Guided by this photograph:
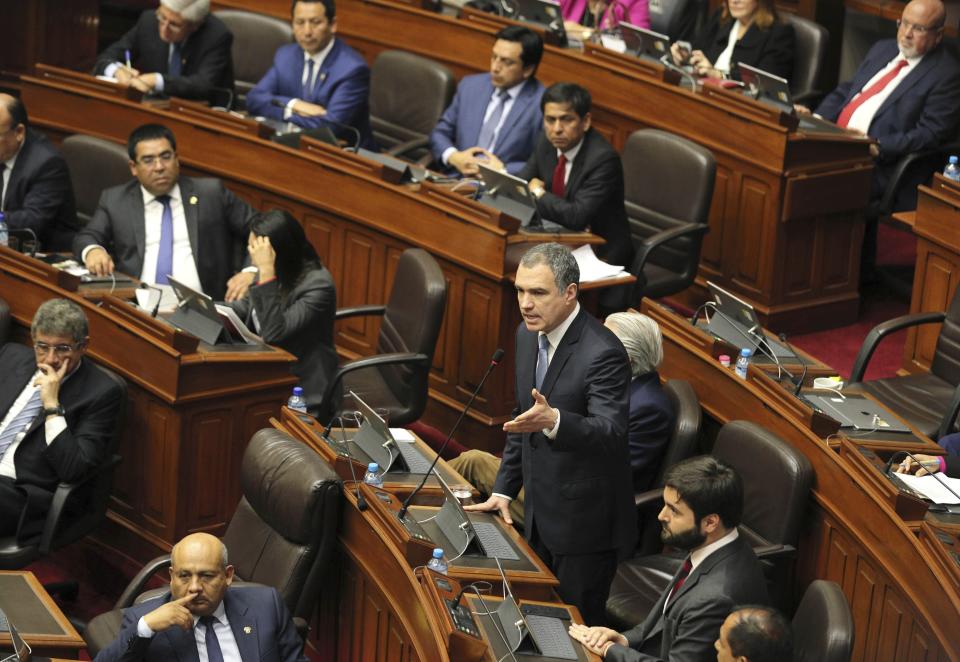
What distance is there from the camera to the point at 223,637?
3.09 meters

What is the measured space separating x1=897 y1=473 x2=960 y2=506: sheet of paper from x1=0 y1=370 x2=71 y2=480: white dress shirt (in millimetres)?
1983

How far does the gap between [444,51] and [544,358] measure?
2992mm

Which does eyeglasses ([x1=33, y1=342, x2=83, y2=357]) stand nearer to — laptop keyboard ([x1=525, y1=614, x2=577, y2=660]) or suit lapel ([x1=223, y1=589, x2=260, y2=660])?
suit lapel ([x1=223, y1=589, x2=260, y2=660])

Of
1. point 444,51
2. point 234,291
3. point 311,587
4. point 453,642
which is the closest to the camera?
point 453,642

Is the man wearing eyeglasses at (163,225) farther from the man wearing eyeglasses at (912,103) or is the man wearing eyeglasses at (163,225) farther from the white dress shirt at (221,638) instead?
the man wearing eyeglasses at (912,103)

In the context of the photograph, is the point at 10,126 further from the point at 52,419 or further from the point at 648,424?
the point at 648,424

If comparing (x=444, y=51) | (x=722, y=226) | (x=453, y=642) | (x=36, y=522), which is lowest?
(x=36, y=522)

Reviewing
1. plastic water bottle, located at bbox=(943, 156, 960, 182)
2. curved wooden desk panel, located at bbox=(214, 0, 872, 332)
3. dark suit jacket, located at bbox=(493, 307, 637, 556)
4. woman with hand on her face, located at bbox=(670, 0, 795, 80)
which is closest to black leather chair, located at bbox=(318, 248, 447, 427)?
dark suit jacket, located at bbox=(493, 307, 637, 556)

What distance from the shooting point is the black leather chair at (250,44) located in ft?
19.7

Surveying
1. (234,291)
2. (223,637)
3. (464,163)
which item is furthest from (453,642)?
(464,163)

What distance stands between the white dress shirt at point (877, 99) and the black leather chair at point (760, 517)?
2.19 m

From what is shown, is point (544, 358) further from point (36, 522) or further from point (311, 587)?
point (36, 522)

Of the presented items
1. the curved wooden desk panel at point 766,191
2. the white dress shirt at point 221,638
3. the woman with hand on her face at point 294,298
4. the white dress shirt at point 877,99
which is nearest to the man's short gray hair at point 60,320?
the woman with hand on her face at point 294,298

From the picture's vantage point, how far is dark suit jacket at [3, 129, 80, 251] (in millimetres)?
4797
